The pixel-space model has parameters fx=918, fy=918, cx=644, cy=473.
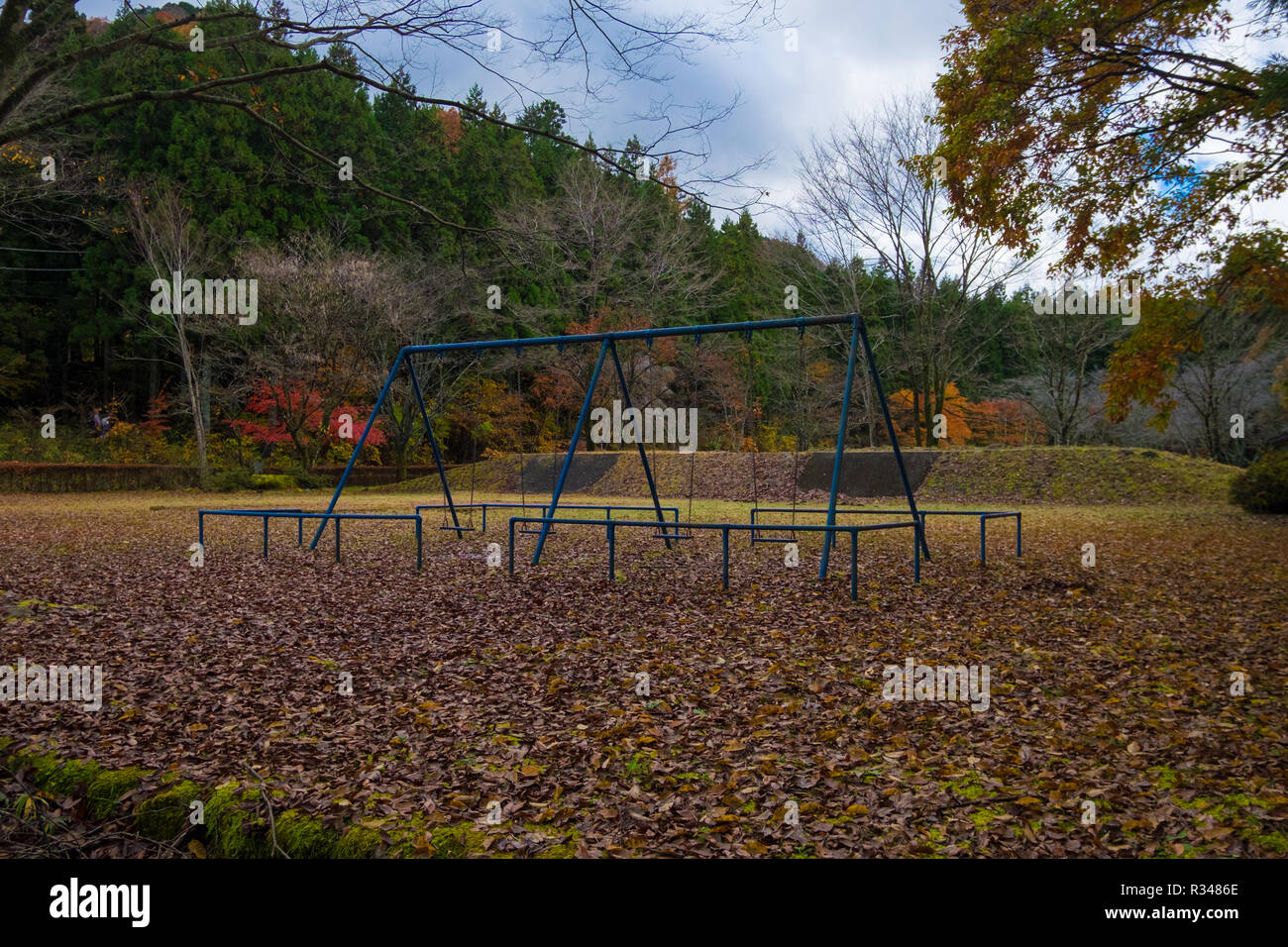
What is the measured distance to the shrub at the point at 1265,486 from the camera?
1423 centimetres

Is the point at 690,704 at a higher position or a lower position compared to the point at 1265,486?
lower

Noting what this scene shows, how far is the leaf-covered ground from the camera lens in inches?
121

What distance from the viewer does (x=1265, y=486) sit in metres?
14.4

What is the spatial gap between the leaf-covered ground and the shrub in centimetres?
683

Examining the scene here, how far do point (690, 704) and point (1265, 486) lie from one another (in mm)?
13855

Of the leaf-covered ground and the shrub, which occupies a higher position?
the shrub

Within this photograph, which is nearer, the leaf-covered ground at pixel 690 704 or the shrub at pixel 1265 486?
the leaf-covered ground at pixel 690 704

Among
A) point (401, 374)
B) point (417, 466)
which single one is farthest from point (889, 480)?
point (417, 466)

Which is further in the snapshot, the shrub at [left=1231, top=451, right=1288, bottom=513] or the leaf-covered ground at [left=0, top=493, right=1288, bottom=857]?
the shrub at [left=1231, top=451, right=1288, bottom=513]

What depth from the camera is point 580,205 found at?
25.1 metres

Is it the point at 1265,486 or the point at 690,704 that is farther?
the point at 1265,486

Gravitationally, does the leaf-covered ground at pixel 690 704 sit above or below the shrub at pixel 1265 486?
below

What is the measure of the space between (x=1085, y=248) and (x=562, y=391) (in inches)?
664

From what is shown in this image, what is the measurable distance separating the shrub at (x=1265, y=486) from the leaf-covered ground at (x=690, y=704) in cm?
683
